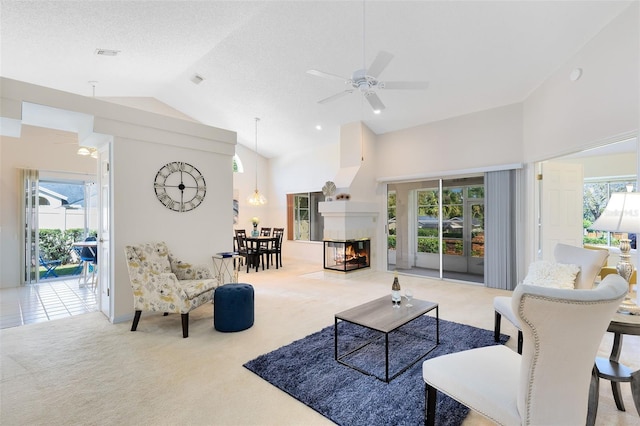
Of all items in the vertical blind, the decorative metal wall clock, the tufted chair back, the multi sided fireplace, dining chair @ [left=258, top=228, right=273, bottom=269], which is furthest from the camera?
dining chair @ [left=258, top=228, right=273, bottom=269]

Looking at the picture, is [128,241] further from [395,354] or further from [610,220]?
[610,220]

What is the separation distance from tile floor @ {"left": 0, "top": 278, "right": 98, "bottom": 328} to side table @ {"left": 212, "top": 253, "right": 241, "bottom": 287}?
1.74 metres

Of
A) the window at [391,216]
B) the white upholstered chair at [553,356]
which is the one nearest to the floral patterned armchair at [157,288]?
the white upholstered chair at [553,356]

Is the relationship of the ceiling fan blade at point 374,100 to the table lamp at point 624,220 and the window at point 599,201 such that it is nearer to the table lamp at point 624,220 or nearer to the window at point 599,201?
the table lamp at point 624,220

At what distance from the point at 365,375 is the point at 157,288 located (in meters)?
2.43

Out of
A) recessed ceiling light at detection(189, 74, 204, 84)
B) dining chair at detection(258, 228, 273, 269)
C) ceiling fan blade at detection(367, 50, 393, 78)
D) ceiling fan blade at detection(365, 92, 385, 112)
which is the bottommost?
dining chair at detection(258, 228, 273, 269)

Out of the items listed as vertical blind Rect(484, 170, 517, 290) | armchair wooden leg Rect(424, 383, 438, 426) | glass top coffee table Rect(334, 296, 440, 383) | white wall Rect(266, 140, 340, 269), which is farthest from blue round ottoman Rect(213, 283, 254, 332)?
vertical blind Rect(484, 170, 517, 290)

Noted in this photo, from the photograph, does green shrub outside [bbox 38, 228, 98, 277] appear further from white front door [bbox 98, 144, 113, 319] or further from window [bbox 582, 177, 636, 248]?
window [bbox 582, 177, 636, 248]

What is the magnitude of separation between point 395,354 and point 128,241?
3473 millimetres

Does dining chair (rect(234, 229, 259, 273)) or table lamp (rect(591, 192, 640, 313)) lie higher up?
table lamp (rect(591, 192, 640, 313))

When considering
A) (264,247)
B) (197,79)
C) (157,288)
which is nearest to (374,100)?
(157,288)

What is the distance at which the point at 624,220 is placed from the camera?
2170 millimetres

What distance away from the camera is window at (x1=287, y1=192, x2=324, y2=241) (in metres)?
8.75

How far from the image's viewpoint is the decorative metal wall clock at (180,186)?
13.4 feet
